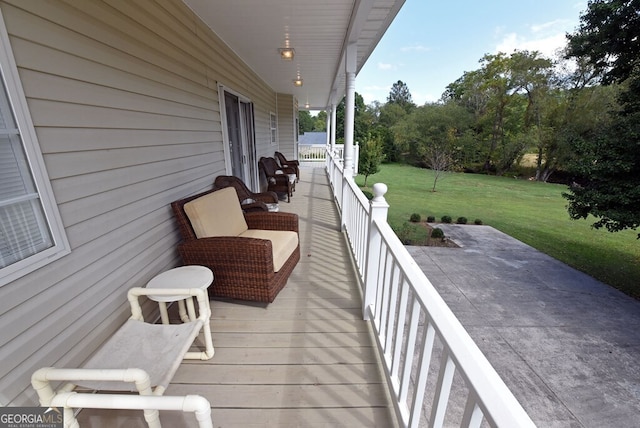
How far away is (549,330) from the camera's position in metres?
3.23

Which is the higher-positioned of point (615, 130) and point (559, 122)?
point (559, 122)

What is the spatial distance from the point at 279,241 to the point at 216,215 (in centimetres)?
65

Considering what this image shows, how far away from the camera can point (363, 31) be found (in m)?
3.32

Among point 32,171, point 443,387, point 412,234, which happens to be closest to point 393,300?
point 443,387

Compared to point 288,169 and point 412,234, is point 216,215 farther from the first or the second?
point 412,234

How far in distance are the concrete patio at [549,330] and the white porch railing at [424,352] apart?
2.80 feet

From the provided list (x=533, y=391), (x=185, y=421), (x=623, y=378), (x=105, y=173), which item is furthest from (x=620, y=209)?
(x=105, y=173)

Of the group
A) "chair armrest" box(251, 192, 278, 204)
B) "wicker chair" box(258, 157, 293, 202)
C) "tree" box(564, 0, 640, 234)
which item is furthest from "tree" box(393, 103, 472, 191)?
"chair armrest" box(251, 192, 278, 204)

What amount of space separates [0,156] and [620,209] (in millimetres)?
7755

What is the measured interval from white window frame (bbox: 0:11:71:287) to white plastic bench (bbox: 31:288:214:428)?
0.44 m

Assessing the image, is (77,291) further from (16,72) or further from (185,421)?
(16,72)

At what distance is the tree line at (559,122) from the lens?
4586mm

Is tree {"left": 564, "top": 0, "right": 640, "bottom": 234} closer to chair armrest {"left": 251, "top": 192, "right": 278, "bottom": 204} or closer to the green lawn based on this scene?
the green lawn

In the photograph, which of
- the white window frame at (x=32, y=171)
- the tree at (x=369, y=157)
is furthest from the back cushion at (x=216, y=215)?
the tree at (x=369, y=157)
